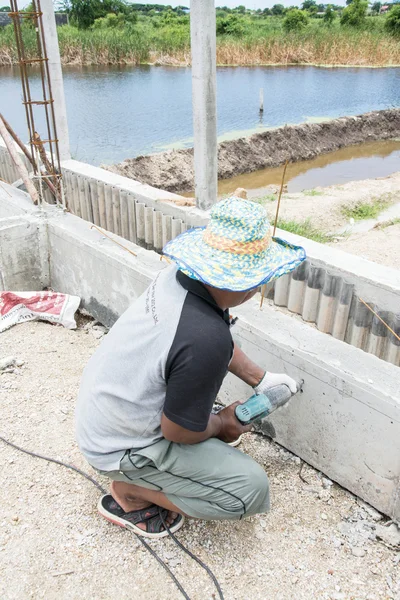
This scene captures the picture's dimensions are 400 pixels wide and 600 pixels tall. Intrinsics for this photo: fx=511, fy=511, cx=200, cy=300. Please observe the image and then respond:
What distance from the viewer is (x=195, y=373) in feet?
5.76

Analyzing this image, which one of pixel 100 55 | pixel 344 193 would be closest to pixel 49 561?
pixel 344 193

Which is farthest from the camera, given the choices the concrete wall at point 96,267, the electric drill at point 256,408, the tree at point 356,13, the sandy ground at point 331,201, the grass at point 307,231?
the tree at point 356,13

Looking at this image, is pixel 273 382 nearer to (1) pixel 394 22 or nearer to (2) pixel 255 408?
(2) pixel 255 408

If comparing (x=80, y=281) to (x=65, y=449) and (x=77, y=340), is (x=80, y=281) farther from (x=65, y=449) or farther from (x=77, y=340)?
(x=65, y=449)

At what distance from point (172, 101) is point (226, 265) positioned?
21625 millimetres

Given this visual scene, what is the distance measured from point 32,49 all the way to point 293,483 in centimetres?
2728

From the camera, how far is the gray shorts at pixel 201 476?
210 cm

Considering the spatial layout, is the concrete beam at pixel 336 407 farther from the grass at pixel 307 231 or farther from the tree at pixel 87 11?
the tree at pixel 87 11

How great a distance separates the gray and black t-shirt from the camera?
176cm

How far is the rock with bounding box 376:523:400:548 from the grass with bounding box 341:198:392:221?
8.13 metres

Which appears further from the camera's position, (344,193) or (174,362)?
(344,193)

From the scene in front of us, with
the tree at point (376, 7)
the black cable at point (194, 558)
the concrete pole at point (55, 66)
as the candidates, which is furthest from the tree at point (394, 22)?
the black cable at point (194, 558)

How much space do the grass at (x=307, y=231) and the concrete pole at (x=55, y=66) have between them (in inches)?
127

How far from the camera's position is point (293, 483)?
8.73 feet
